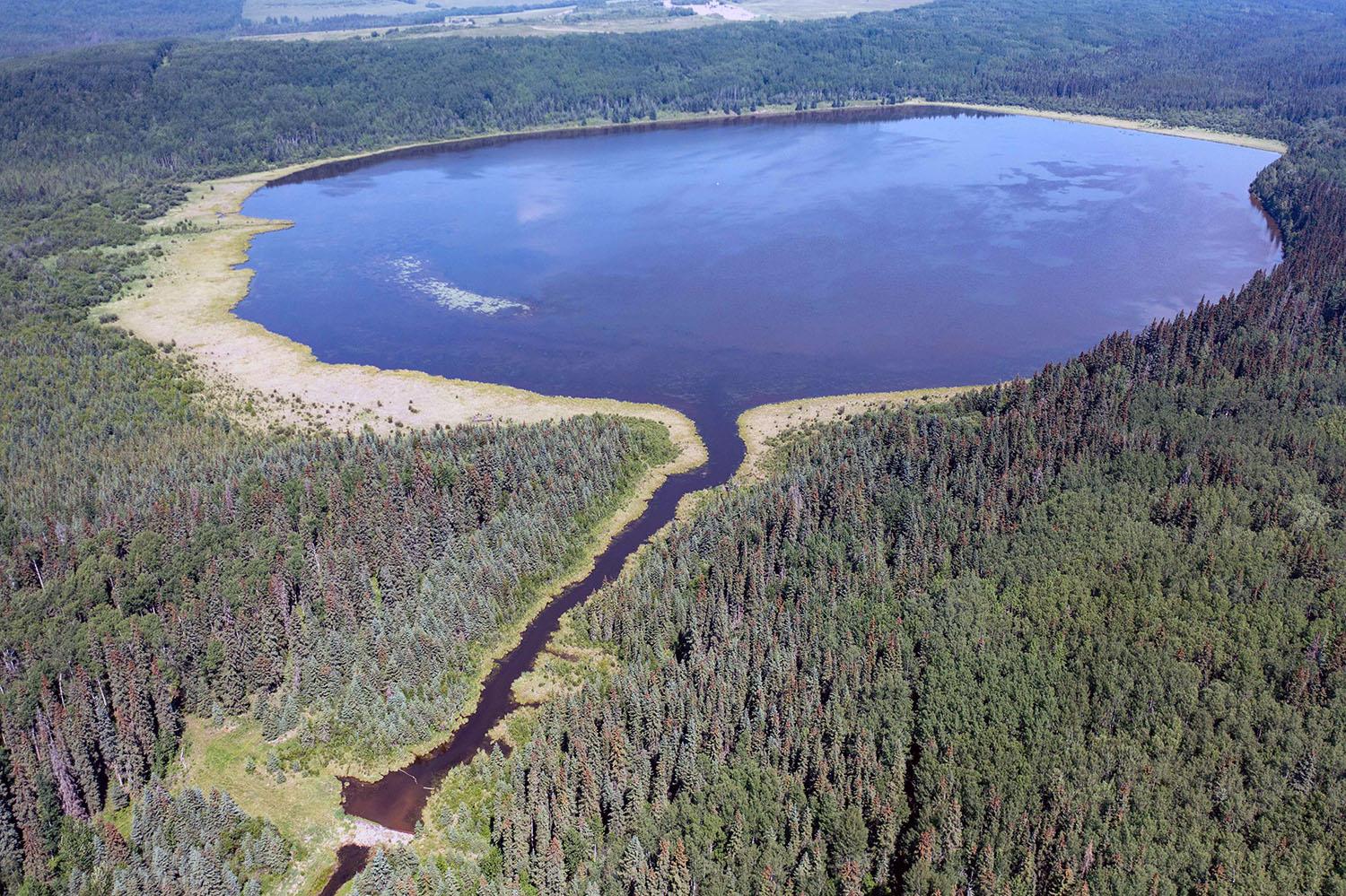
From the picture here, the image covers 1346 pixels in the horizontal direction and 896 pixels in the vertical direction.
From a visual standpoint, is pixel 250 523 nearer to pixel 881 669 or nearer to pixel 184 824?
pixel 184 824

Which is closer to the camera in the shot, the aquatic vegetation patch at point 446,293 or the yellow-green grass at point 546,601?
the yellow-green grass at point 546,601

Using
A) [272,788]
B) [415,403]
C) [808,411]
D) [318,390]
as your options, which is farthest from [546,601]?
[318,390]

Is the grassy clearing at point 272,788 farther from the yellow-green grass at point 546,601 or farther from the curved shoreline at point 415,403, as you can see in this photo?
the curved shoreline at point 415,403

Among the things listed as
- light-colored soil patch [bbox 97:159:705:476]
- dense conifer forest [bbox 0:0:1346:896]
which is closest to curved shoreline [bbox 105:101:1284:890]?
light-colored soil patch [bbox 97:159:705:476]

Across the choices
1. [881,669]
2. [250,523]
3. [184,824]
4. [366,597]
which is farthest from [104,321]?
[881,669]

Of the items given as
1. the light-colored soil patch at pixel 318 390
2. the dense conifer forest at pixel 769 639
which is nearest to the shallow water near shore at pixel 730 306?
the light-colored soil patch at pixel 318 390

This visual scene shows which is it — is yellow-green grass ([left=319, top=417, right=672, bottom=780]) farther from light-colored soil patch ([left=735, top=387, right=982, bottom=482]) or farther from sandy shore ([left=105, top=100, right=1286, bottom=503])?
light-colored soil patch ([left=735, top=387, right=982, bottom=482])

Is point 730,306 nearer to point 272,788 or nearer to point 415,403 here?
point 415,403
